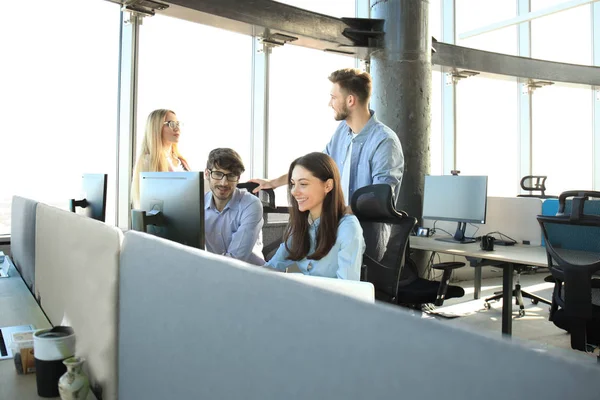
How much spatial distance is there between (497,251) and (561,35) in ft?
18.1

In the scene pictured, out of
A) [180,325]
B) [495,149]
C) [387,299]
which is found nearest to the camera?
[180,325]

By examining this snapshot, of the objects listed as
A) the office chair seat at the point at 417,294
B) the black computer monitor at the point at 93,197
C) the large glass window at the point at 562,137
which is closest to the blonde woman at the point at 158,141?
the black computer monitor at the point at 93,197

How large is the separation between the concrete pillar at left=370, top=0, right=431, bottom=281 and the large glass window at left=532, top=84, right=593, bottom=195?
324 cm

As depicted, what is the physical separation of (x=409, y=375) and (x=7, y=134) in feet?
12.1

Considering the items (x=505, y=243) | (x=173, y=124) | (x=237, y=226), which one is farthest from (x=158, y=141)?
(x=505, y=243)

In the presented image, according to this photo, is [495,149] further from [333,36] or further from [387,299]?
[387,299]

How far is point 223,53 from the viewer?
4.68 m

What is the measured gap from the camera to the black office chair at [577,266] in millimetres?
2760

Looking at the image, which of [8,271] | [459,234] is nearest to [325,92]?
[459,234]

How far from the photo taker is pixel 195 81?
432 centimetres

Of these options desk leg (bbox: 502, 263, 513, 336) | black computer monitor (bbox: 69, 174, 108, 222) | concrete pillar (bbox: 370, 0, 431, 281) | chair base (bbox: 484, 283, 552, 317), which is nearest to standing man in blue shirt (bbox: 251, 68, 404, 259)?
black computer monitor (bbox: 69, 174, 108, 222)

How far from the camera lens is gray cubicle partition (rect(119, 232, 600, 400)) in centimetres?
42

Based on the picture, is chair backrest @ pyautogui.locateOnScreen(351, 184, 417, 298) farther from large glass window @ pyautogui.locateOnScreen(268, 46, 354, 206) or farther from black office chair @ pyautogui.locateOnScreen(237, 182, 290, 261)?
large glass window @ pyautogui.locateOnScreen(268, 46, 354, 206)

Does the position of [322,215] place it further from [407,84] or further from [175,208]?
[407,84]
